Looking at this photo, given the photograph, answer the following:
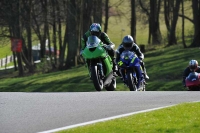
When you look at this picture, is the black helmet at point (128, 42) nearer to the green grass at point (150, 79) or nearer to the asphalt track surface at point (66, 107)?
the asphalt track surface at point (66, 107)

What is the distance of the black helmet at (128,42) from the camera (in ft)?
63.4

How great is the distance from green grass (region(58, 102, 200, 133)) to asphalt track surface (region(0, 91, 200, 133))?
631 mm

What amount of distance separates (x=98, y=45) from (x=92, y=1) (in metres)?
29.8

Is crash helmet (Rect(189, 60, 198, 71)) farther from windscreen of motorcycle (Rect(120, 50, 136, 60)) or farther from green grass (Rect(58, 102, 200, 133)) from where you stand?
green grass (Rect(58, 102, 200, 133))

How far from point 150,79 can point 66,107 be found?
21516mm

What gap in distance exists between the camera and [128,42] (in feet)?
63.7

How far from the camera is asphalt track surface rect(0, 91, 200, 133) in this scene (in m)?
10.9

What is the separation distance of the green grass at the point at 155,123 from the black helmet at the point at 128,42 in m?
7.74

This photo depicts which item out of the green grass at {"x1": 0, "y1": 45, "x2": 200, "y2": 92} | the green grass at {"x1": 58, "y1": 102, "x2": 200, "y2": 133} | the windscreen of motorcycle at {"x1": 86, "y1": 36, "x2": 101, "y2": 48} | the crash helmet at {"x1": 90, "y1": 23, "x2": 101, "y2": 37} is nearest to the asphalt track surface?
the green grass at {"x1": 58, "y1": 102, "x2": 200, "y2": 133}

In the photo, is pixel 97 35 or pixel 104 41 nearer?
pixel 97 35

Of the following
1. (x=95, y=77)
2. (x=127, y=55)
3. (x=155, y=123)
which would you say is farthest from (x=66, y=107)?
(x=127, y=55)

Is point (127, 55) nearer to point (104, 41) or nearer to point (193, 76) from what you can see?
point (104, 41)

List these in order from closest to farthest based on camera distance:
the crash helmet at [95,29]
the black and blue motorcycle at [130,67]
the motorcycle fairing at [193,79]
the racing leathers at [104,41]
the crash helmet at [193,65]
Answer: the crash helmet at [95,29] → the racing leathers at [104,41] → the black and blue motorcycle at [130,67] → the motorcycle fairing at [193,79] → the crash helmet at [193,65]

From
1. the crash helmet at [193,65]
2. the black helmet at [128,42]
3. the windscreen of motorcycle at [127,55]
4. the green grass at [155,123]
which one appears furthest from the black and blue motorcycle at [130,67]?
the green grass at [155,123]
